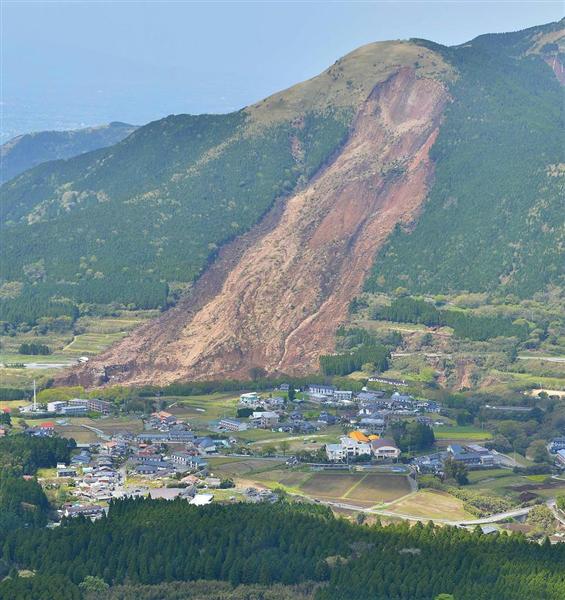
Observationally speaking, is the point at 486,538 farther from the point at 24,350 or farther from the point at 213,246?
the point at 213,246

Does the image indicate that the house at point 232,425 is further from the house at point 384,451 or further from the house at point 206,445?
the house at point 384,451

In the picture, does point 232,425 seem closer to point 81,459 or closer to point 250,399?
point 250,399

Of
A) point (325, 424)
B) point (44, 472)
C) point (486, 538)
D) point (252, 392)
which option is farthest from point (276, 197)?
point (486, 538)

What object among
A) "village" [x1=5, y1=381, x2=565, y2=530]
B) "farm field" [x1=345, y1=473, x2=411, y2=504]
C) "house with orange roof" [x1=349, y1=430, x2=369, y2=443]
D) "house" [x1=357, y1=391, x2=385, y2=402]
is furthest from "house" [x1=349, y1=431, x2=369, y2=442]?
"house" [x1=357, y1=391, x2=385, y2=402]

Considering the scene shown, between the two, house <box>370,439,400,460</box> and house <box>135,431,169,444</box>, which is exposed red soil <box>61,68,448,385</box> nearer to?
house <box>135,431,169,444</box>

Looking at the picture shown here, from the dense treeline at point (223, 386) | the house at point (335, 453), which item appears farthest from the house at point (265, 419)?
the dense treeline at point (223, 386)
